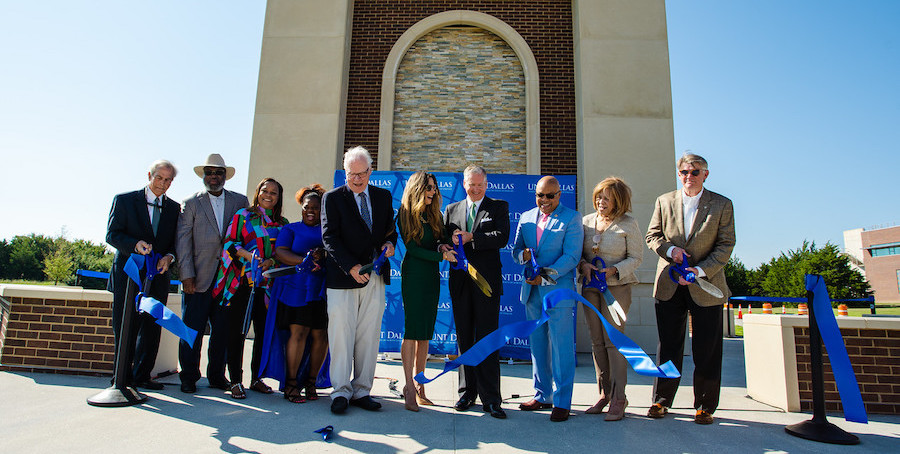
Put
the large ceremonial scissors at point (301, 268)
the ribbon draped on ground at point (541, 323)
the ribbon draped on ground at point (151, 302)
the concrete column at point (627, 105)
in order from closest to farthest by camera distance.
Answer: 1. the ribbon draped on ground at point (541, 323)
2. the ribbon draped on ground at point (151, 302)
3. the large ceremonial scissors at point (301, 268)
4. the concrete column at point (627, 105)

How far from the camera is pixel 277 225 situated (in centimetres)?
Answer: 445

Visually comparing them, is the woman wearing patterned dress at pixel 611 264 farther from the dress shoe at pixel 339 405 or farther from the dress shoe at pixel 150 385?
the dress shoe at pixel 150 385

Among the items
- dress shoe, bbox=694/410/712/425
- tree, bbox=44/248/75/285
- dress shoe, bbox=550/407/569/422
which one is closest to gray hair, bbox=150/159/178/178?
dress shoe, bbox=550/407/569/422

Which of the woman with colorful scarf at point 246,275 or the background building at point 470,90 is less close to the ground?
the background building at point 470,90

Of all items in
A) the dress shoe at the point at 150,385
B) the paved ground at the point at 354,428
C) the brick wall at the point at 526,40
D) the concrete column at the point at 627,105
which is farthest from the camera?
the brick wall at the point at 526,40

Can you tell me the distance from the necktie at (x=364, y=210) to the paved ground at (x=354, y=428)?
142cm

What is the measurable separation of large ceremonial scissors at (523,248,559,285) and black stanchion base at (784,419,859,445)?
1.85 metres

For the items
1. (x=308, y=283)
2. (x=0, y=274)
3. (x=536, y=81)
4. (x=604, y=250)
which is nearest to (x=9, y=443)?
(x=308, y=283)

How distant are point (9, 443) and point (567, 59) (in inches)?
331

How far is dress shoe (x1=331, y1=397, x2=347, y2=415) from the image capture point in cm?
340

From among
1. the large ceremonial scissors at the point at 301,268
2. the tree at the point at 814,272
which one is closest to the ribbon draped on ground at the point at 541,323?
the large ceremonial scissors at the point at 301,268

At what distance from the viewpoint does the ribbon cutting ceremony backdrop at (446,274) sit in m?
6.23

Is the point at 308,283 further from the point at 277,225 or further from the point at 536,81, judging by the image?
the point at 536,81

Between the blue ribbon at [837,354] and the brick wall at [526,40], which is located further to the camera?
the brick wall at [526,40]
